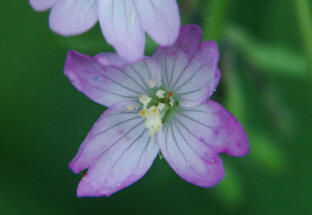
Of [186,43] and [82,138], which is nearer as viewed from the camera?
[186,43]

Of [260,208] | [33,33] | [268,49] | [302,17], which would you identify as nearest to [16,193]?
[33,33]

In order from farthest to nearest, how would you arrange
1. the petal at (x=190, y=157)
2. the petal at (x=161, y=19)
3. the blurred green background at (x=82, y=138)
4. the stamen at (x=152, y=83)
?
the blurred green background at (x=82, y=138) < the stamen at (x=152, y=83) < the petal at (x=190, y=157) < the petal at (x=161, y=19)

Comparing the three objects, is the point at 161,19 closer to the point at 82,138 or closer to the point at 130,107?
the point at 130,107

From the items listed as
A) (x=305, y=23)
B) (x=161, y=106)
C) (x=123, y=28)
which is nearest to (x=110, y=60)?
(x=123, y=28)

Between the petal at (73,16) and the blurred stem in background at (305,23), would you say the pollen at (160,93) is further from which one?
the blurred stem in background at (305,23)

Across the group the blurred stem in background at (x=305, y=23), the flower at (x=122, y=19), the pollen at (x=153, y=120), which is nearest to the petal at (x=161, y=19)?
the flower at (x=122, y=19)

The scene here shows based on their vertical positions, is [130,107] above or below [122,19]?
below
